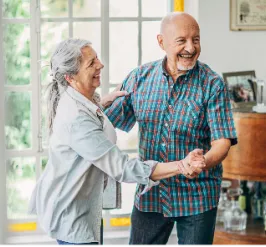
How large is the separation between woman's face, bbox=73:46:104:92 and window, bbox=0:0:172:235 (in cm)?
139

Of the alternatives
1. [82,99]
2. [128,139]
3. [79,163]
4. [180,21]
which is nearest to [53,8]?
[128,139]

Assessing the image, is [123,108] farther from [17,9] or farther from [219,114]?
[17,9]

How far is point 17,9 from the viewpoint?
12.8ft

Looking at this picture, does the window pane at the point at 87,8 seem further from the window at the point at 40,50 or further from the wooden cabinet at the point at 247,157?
the wooden cabinet at the point at 247,157

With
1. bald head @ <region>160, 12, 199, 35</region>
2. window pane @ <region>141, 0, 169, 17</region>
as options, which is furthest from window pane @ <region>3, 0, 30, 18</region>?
bald head @ <region>160, 12, 199, 35</region>

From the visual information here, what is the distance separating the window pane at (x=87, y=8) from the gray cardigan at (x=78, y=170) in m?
1.55

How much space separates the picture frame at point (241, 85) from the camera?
13.0 ft

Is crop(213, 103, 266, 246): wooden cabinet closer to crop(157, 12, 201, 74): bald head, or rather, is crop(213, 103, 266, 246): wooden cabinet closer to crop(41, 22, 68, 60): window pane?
crop(157, 12, 201, 74): bald head

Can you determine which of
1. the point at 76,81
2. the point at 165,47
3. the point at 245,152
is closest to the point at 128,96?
the point at 165,47

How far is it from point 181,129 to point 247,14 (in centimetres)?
146

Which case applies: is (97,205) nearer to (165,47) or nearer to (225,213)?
(165,47)

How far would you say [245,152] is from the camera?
3.77 meters

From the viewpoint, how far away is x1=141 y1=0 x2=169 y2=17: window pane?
403cm

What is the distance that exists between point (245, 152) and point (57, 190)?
1629 mm
